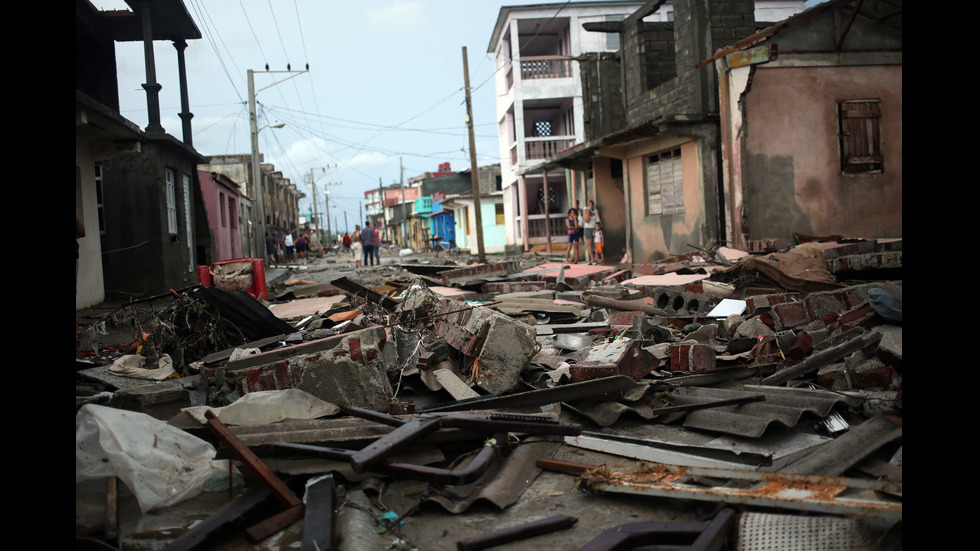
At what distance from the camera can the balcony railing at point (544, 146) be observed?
3083 centimetres

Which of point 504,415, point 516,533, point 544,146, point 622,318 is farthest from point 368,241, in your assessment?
point 516,533

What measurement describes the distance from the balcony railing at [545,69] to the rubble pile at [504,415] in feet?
79.9

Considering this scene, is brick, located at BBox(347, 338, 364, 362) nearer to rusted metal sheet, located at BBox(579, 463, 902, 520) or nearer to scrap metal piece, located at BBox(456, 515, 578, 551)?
rusted metal sheet, located at BBox(579, 463, 902, 520)

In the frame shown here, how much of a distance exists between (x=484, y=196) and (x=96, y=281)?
2727 cm

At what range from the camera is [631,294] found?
30.3 ft

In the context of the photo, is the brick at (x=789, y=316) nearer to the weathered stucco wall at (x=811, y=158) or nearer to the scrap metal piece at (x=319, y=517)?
the scrap metal piece at (x=319, y=517)

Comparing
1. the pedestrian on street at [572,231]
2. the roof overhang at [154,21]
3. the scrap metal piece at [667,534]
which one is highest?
the roof overhang at [154,21]

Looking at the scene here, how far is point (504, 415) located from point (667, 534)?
1.40 meters

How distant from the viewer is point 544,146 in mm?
31250

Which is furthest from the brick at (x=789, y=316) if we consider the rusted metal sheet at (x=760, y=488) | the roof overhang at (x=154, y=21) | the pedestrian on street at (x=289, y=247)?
the pedestrian on street at (x=289, y=247)
